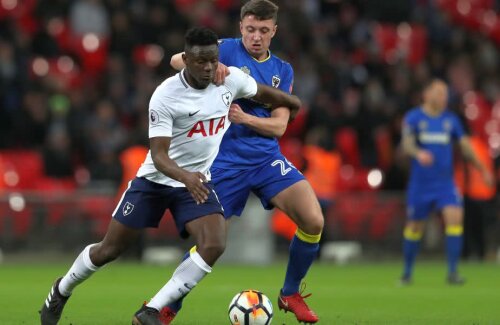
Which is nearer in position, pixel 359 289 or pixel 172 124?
pixel 172 124

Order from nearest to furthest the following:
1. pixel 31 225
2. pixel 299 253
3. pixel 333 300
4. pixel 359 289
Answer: pixel 299 253, pixel 333 300, pixel 359 289, pixel 31 225

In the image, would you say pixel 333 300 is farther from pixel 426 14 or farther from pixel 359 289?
pixel 426 14

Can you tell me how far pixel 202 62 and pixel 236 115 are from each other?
33.5 inches

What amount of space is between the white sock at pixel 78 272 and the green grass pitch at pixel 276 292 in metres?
Result: 0.77

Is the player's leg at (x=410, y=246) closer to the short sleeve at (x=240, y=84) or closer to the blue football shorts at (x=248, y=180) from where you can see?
the blue football shorts at (x=248, y=180)

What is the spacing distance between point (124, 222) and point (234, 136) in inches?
57.2

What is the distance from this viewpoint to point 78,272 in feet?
24.4

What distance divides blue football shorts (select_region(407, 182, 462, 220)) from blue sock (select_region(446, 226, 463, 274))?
28 centimetres

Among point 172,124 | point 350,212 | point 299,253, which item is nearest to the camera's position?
point 172,124

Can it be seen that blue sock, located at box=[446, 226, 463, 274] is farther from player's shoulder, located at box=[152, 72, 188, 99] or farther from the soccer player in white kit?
player's shoulder, located at box=[152, 72, 188, 99]

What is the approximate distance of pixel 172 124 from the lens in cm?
730

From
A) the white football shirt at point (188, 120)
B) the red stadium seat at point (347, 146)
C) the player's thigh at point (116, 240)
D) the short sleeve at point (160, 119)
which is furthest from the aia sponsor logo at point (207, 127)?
the red stadium seat at point (347, 146)

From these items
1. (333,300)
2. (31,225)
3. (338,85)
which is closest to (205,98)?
(333,300)

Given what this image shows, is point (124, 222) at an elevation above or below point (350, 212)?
above
